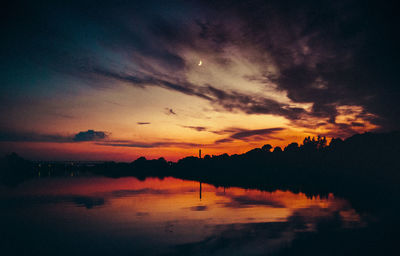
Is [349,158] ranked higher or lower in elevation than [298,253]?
higher

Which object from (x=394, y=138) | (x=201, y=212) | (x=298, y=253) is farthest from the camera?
(x=394, y=138)

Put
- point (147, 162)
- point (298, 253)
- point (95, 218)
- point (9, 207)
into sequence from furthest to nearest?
point (147, 162), point (9, 207), point (95, 218), point (298, 253)

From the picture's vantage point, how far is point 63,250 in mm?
11453

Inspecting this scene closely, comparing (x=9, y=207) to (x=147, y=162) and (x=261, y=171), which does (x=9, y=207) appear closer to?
(x=261, y=171)

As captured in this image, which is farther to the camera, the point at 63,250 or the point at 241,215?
the point at 241,215

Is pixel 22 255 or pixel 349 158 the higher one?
pixel 349 158

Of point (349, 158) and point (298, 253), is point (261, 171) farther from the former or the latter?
point (298, 253)

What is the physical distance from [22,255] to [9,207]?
14.6m

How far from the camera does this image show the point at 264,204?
2266 centimetres

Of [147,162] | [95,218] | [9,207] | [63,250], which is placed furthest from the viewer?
[147,162]

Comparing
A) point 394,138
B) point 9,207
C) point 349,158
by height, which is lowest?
point 9,207

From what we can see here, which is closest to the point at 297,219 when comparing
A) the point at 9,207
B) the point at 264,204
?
the point at 264,204

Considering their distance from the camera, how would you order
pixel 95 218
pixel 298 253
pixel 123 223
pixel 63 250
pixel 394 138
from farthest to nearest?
pixel 394 138
pixel 95 218
pixel 123 223
pixel 63 250
pixel 298 253

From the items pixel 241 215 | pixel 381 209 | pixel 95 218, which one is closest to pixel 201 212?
pixel 241 215
